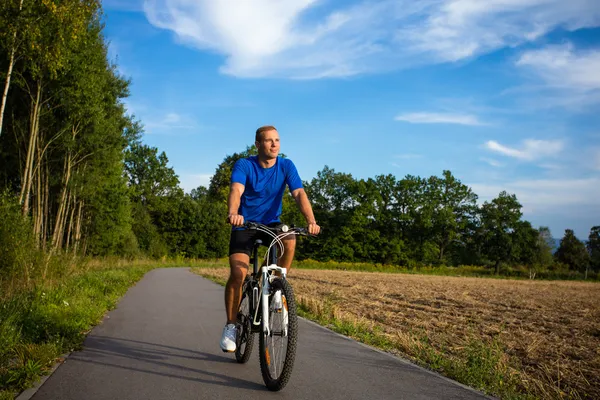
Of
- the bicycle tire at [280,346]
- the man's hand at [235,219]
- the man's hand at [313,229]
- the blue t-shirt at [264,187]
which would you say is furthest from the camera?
the blue t-shirt at [264,187]

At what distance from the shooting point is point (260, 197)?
493cm

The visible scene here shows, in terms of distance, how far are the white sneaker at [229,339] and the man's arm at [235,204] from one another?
51.2 inches

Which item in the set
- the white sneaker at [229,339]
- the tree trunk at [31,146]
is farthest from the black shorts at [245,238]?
the tree trunk at [31,146]

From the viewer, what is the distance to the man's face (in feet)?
15.8

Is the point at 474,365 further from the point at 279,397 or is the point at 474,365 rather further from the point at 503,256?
the point at 503,256

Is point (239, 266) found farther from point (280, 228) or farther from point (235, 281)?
point (280, 228)

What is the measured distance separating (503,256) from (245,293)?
70.7 metres

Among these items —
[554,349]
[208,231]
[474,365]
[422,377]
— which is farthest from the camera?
[208,231]

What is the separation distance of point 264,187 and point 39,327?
12.0 ft

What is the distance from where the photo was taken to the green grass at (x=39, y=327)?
171 inches

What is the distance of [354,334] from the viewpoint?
7.54 metres

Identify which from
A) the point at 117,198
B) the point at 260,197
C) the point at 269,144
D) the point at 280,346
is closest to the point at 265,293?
the point at 280,346

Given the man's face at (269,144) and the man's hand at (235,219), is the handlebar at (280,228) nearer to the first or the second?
the man's hand at (235,219)

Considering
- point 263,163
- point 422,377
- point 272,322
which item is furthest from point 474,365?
point 263,163
